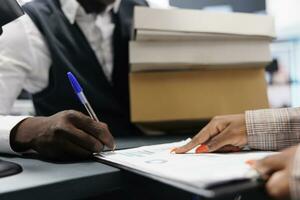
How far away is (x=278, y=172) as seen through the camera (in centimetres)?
35

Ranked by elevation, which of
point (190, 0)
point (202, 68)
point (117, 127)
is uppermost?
point (190, 0)

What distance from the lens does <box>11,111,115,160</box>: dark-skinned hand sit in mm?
518

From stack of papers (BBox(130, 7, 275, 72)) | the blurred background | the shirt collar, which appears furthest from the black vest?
the blurred background

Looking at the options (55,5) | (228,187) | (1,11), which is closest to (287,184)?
(228,187)

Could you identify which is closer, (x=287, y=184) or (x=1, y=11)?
(x=287, y=184)

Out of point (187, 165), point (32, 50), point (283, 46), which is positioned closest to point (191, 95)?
point (32, 50)

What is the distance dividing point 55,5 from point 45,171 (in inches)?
23.6

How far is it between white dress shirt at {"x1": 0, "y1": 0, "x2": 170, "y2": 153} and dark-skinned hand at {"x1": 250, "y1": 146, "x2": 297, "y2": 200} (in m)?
0.62

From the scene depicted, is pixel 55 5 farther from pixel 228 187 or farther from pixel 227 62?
pixel 228 187

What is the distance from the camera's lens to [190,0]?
63.4 inches

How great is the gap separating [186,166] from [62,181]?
0.14 meters

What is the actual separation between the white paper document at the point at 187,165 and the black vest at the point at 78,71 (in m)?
0.40

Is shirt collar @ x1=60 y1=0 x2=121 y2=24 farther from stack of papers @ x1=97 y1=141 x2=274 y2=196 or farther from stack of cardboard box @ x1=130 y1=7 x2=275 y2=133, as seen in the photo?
stack of papers @ x1=97 y1=141 x2=274 y2=196

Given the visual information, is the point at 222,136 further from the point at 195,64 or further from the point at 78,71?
the point at 78,71
